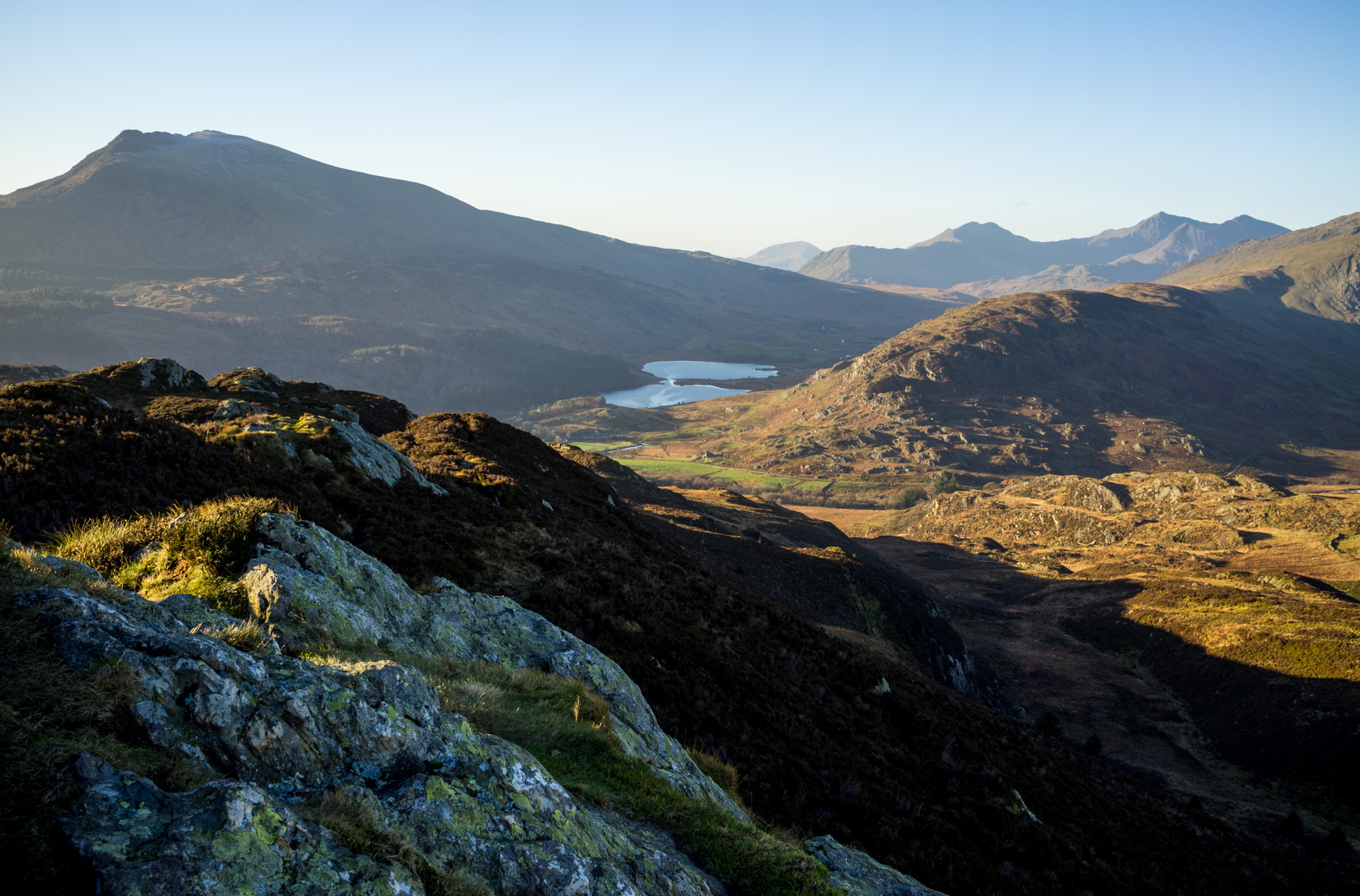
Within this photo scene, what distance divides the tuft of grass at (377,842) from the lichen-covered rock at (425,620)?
5.32 metres

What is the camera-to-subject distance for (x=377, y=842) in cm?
670

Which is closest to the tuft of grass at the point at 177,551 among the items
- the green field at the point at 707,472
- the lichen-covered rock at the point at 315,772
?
the lichen-covered rock at the point at 315,772

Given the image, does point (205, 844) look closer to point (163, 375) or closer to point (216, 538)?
point (216, 538)

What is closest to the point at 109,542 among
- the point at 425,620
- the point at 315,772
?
the point at 425,620

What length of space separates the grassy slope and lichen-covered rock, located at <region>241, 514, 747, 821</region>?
8.64ft

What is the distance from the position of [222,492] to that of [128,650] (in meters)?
14.3

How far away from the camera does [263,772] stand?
714cm

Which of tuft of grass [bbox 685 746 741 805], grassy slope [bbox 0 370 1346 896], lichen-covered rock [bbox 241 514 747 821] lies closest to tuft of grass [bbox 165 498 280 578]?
lichen-covered rock [bbox 241 514 747 821]

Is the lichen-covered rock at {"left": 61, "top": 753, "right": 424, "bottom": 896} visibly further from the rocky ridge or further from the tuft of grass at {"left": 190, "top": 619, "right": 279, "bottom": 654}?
the tuft of grass at {"left": 190, "top": 619, "right": 279, "bottom": 654}

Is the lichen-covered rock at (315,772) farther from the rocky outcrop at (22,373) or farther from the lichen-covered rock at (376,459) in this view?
the rocky outcrop at (22,373)

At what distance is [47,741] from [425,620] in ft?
31.3

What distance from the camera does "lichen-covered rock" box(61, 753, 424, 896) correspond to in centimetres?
505

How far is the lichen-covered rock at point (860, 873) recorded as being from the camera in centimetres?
1099

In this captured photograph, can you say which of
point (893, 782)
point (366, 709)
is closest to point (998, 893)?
point (893, 782)
